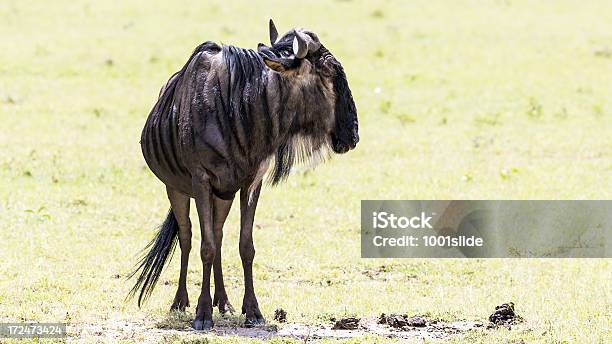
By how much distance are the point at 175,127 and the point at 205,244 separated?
0.92 meters

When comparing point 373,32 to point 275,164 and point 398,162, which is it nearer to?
point 398,162

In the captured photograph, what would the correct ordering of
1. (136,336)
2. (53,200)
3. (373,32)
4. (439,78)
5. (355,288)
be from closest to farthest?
Result: (136,336) → (355,288) → (53,200) → (439,78) → (373,32)

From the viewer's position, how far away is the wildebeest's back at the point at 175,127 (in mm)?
8141

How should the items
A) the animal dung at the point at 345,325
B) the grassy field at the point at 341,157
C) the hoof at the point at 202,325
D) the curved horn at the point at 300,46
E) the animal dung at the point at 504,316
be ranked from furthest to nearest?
the grassy field at the point at 341,157 < the animal dung at the point at 504,316 < the animal dung at the point at 345,325 < the hoof at the point at 202,325 < the curved horn at the point at 300,46

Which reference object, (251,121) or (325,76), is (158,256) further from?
(325,76)

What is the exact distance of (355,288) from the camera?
32.1ft

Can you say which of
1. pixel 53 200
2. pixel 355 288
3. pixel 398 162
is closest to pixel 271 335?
pixel 355 288

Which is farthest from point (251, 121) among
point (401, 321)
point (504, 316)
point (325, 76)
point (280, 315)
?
point (504, 316)

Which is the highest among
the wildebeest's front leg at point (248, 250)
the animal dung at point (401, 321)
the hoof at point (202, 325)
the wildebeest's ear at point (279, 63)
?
the wildebeest's ear at point (279, 63)

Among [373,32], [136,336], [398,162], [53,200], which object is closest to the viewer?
[136,336]


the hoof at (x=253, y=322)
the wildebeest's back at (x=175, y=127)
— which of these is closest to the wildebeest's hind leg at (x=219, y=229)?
the wildebeest's back at (x=175, y=127)

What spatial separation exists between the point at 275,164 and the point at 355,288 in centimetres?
212

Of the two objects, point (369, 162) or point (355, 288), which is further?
point (369, 162)

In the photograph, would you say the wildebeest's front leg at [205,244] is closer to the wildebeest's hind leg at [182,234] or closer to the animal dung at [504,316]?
the wildebeest's hind leg at [182,234]
